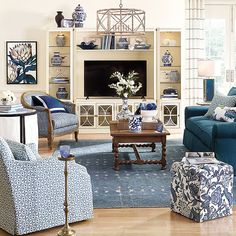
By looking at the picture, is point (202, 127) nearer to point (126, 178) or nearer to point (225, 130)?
point (225, 130)

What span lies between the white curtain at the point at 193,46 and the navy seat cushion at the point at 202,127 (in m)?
2.08

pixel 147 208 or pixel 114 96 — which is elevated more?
pixel 114 96

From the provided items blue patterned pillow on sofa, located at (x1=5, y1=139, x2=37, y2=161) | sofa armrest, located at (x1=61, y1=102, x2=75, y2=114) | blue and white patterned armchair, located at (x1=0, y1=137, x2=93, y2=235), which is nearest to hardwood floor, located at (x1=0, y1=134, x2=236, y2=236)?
blue and white patterned armchair, located at (x1=0, y1=137, x2=93, y2=235)

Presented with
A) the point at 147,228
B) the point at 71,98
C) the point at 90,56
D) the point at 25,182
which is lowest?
the point at 147,228

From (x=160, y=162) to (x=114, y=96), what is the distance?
3660 mm

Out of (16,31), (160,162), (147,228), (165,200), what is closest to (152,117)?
(160,162)

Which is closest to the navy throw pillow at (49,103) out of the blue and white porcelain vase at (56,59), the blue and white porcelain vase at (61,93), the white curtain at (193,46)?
the blue and white porcelain vase at (61,93)

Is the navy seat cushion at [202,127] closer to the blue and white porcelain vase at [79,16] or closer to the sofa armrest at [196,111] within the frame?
the sofa armrest at [196,111]

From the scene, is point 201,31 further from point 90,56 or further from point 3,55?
point 3,55

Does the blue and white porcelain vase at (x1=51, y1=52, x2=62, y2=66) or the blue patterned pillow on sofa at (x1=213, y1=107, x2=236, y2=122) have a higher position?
the blue and white porcelain vase at (x1=51, y1=52, x2=62, y2=66)

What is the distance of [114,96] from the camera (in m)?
9.75

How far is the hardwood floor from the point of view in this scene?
13.3 ft

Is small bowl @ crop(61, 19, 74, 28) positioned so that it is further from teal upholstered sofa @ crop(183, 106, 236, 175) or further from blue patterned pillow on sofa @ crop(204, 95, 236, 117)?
blue patterned pillow on sofa @ crop(204, 95, 236, 117)

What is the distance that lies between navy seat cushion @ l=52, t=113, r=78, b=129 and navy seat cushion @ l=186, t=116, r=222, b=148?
1810 mm
